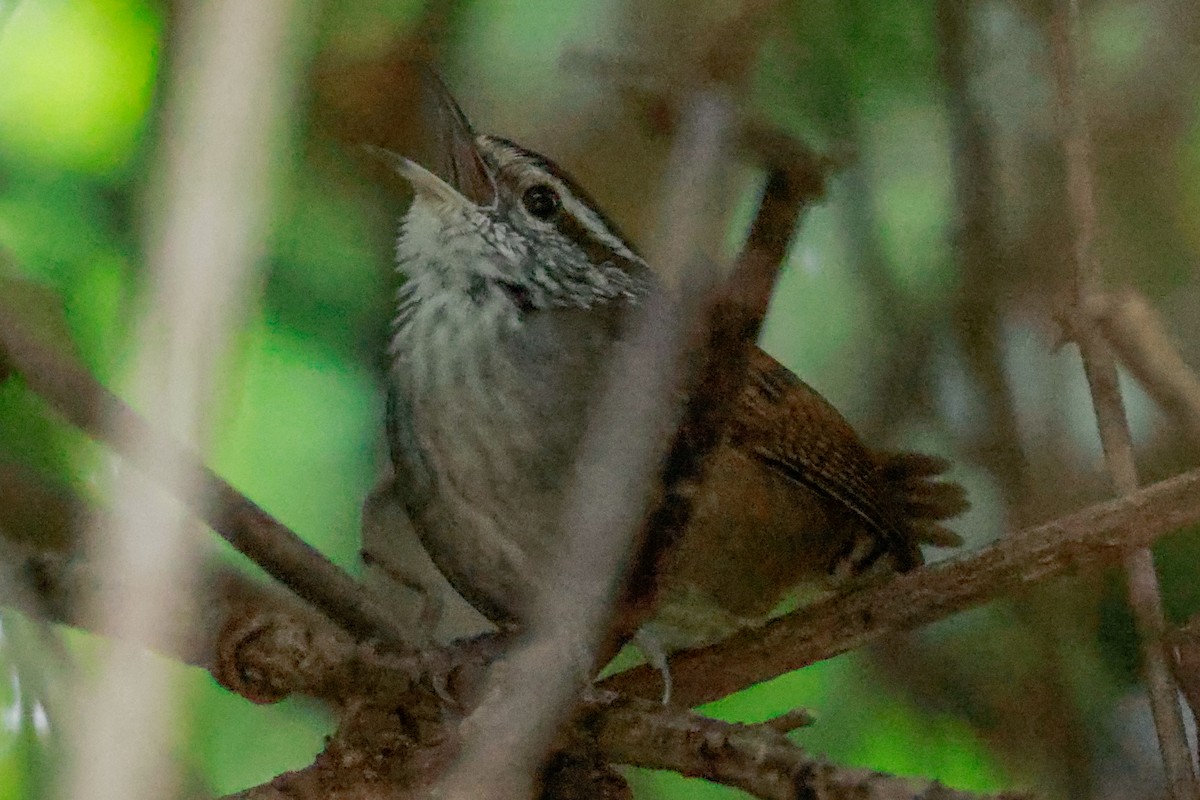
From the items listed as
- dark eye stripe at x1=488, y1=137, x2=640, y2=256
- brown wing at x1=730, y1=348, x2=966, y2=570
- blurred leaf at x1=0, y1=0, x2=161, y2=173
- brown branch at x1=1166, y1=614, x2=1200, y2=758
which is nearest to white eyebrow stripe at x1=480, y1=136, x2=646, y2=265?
dark eye stripe at x1=488, y1=137, x2=640, y2=256

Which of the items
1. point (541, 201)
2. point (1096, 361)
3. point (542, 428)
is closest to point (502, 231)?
point (541, 201)

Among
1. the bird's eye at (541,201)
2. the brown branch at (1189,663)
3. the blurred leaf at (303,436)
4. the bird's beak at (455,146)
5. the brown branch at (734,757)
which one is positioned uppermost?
the bird's beak at (455,146)

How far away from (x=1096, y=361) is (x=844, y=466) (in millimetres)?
264

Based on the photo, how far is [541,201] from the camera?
129 cm

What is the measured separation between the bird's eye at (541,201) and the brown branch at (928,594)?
1.48ft

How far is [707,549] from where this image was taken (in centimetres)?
121

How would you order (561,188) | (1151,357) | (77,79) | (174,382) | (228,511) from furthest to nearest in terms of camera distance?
(561,188)
(1151,357)
(77,79)
(228,511)
(174,382)

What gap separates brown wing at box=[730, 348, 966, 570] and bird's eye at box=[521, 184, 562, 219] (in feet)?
0.84

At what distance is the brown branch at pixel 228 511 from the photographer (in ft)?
2.91

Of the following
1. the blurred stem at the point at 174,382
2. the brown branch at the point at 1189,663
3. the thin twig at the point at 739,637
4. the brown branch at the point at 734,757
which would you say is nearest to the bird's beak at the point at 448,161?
the blurred stem at the point at 174,382

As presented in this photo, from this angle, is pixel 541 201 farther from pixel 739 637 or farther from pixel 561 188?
pixel 739 637

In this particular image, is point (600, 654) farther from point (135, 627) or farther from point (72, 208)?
point (72, 208)

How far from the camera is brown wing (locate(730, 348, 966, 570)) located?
127cm

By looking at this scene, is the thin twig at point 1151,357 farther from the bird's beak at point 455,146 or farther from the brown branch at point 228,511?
the brown branch at point 228,511
